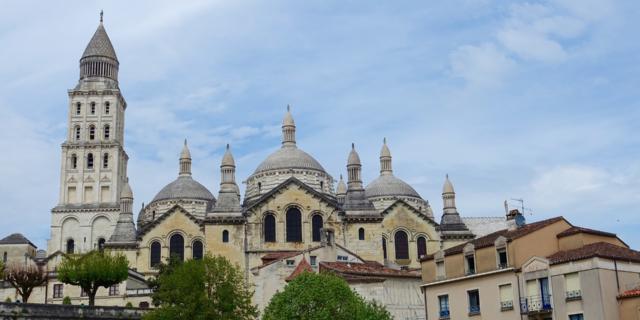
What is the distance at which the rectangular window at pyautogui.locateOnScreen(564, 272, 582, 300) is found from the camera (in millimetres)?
33594

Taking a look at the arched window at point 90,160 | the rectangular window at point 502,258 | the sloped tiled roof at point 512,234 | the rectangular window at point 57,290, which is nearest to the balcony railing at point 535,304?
the rectangular window at point 502,258

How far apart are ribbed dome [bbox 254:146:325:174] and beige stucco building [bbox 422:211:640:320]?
143 ft

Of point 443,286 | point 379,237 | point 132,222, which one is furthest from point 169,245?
point 443,286

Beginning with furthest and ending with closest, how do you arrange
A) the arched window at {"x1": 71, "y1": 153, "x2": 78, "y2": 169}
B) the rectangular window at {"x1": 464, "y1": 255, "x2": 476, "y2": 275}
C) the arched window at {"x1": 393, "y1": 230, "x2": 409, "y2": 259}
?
the arched window at {"x1": 71, "y1": 153, "x2": 78, "y2": 169}, the arched window at {"x1": 393, "y1": 230, "x2": 409, "y2": 259}, the rectangular window at {"x1": 464, "y1": 255, "x2": 476, "y2": 275}

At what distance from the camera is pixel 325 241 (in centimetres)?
6225

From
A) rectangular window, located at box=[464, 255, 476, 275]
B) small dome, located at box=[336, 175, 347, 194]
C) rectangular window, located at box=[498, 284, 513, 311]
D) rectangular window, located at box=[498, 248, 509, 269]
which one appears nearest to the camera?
rectangular window, located at box=[498, 284, 513, 311]

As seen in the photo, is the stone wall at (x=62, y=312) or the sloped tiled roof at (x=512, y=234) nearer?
the sloped tiled roof at (x=512, y=234)

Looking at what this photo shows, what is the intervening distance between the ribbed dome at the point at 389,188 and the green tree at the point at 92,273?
135ft

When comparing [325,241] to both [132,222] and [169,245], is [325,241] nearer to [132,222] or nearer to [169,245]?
[169,245]

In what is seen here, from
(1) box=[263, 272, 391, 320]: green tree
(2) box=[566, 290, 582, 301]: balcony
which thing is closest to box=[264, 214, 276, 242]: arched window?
(1) box=[263, 272, 391, 320]: green tree

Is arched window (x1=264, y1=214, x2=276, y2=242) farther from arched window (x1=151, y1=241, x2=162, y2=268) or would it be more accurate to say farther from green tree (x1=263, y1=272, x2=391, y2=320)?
green tree (x1=263, y1=272, x2=391, y2=320)

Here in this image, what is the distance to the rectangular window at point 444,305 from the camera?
3892cm

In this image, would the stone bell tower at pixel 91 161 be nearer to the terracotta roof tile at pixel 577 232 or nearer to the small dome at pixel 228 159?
the small dome at pixel 228 159

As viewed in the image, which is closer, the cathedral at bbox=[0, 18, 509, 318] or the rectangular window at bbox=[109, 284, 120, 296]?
the cathedral at bbox=[0, 18, 509, 318]
